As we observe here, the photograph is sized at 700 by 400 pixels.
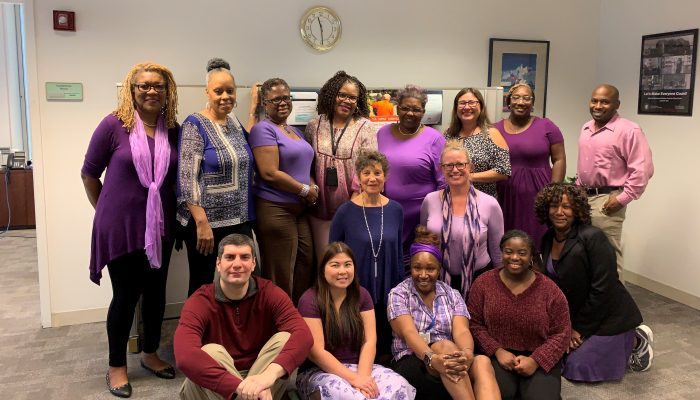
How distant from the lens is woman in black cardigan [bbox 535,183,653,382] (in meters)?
2.85

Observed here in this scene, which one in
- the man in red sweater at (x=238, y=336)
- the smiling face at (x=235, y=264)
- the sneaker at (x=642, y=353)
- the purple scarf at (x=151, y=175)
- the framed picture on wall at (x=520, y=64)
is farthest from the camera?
the framed picture on wall at (x=520, y=64)

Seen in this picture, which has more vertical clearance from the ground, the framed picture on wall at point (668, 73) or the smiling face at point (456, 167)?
the framed picture on wall at point (668, 73)

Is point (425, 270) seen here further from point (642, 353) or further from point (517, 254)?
point (642, 353)

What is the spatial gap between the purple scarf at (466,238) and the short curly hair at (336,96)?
649 mm

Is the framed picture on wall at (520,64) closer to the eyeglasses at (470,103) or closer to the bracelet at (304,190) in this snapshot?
the eyeglasses at (470,103)

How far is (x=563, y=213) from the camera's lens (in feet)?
9.39

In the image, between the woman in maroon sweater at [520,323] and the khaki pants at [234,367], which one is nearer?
the khaki pants at [234,367]


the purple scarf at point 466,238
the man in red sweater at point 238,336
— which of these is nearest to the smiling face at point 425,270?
the purple scarf at point 466,238

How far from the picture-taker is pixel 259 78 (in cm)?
393

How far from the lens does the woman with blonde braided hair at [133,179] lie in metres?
2.61

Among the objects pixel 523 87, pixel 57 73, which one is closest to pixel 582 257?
pixel 523 87

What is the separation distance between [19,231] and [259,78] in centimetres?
408

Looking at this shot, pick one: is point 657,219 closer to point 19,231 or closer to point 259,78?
point 259,78

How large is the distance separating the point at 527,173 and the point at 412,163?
2.69ft
